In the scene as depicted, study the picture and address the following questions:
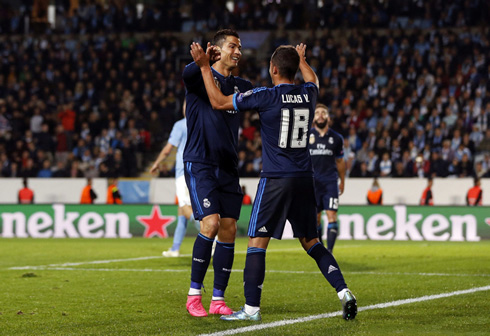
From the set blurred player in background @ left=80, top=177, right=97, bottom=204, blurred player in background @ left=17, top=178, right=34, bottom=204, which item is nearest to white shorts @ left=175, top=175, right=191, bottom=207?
blurred player in background @ left=80, top=177, right=97, bottom=204

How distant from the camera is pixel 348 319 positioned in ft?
22.1

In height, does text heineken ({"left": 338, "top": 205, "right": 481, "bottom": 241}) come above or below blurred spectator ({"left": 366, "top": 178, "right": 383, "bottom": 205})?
below

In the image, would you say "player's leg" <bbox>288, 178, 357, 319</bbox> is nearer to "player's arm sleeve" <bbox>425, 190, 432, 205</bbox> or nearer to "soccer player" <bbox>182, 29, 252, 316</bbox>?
"soccer player" <bbox>182, 29, 252, 316</bbox>

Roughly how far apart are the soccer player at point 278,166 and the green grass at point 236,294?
1.30 ft

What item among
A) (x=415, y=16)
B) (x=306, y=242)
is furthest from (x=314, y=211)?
(x=415, y=16)

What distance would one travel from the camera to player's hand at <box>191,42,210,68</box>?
22.4 ft

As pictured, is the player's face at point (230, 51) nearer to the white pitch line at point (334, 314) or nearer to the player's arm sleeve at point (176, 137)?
the white pitch line at point (334, 314)

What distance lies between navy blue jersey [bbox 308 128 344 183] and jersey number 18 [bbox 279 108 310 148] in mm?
6584

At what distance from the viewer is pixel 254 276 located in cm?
672

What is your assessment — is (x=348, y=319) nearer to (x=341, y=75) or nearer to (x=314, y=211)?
(x=314, y=211)

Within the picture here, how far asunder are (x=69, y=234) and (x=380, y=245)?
25.0 ft

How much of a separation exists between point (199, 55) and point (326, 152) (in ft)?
22.3

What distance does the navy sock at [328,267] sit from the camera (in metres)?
6.79

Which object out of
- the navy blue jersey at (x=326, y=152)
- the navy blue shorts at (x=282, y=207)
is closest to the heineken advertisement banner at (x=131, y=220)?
the navy blue jersey at (x=326, y=152)
